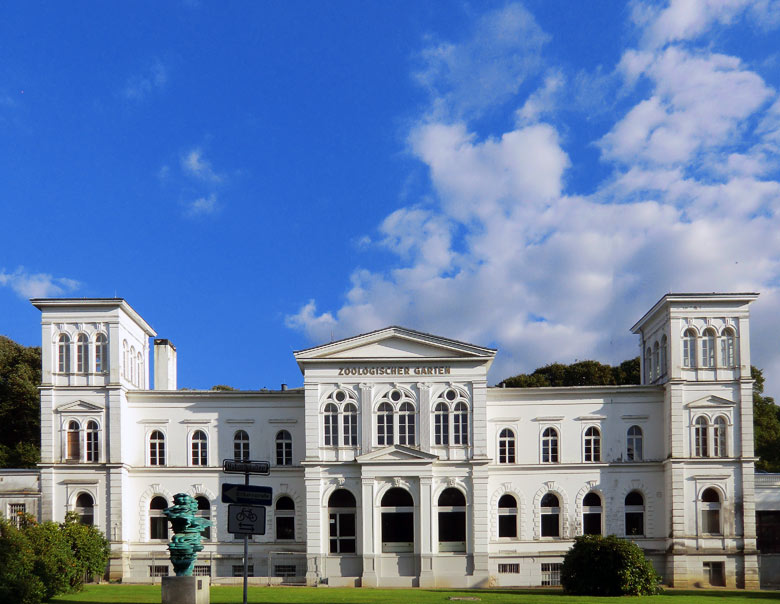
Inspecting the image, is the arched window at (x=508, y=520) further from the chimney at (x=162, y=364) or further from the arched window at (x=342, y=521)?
the chimney at (x=162, y=364)

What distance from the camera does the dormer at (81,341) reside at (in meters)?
53.2

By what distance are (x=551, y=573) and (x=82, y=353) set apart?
26.5 metres

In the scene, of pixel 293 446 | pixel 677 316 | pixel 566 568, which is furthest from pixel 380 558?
pixel 677 316

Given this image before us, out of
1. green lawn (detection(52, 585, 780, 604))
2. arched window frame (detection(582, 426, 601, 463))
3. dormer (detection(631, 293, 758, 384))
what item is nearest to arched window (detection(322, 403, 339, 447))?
green lawn (detection(52, 585, 780, 604))

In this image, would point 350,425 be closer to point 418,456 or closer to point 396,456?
point 396,456

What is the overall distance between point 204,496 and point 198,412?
4412 millimetres

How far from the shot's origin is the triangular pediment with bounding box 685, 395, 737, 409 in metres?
52.7

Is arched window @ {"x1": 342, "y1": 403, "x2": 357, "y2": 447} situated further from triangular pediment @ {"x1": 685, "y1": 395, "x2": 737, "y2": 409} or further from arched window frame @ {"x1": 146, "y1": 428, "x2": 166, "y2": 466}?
triangular pediment @ {"x1": 685, "y1": 395, "x2": 737, "y2": 409}

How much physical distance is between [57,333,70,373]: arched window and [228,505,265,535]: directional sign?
106ft

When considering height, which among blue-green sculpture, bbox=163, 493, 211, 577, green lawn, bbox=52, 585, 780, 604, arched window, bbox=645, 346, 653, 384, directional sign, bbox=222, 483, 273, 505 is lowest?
green lawn, bbox=52, 585, 780, 604

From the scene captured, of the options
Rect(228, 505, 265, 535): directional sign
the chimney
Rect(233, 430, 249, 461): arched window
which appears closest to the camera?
Rect(228, 505, 265, 535): directional sign

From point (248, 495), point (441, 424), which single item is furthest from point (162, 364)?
point (248, 495)

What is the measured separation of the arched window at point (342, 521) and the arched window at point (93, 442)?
1228 centimetres

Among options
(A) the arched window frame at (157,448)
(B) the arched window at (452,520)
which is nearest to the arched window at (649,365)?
(B) the arched window at (452,520)
